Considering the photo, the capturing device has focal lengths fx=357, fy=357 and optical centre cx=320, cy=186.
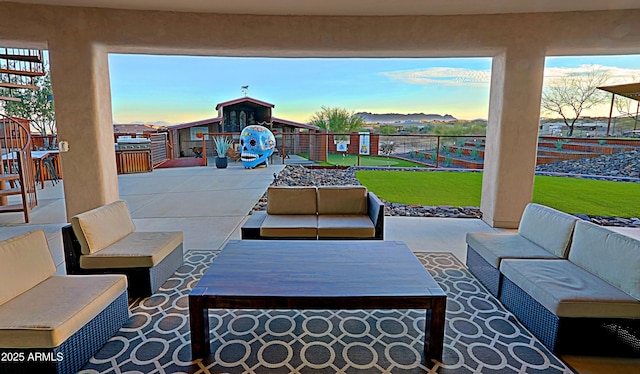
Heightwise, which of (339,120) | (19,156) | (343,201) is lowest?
(343,201)

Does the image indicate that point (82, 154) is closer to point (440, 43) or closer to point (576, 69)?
point (440, 43)

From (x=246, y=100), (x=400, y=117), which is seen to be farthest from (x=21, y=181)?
(x=400, y=117)

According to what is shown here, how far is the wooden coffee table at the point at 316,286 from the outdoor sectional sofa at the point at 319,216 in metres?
0.94

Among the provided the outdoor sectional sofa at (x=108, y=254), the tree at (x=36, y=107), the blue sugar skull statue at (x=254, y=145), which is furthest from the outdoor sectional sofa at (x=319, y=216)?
the tree at (x=36, y=107)

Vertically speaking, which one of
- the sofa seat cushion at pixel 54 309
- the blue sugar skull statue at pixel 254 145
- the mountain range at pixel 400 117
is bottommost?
the sofa seat cushion at pixel 54 309

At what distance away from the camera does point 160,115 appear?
15.8m

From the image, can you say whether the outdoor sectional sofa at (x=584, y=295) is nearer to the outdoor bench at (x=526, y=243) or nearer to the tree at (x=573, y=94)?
the outdoor bench at (x=526, y=243)

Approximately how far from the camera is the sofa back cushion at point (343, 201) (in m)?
4.38

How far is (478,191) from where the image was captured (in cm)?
781

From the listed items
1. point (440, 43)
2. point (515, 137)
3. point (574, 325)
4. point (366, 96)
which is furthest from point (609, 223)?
point (366, 96)

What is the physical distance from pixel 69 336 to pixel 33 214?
17.4 feet

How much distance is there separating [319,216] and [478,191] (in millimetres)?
4940

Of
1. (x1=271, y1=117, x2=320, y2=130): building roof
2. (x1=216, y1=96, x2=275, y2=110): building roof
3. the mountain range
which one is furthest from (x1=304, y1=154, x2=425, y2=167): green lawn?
(x1=216, y1=96, x2=275, y2=110): building roof

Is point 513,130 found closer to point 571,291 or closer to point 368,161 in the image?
point 571,291
